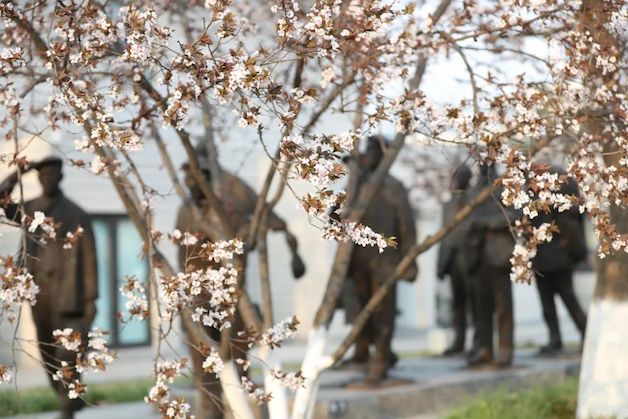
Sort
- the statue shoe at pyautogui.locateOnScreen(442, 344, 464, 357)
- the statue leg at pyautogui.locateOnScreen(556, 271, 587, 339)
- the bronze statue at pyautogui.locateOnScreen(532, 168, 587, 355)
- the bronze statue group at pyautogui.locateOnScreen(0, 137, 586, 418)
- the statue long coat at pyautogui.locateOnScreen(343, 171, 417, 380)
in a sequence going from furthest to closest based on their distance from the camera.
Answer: the statue shoe at pyautogui.locateOnScreen(442, 344, 464, 357)
the statue leg at pyautogui.locateOnScreen(556, 271, 587, 339)
the bronze statue at pyautogui.locateOnScreen(532, 168, 587, 355)
the statue long coat at pyautogui.locateOnScreen(343, 171, 417, 380)
the bronze statue group at pyautogui.locateOnScreen(0, 137, 586, 418)

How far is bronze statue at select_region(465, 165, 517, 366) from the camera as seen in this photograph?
432 inches

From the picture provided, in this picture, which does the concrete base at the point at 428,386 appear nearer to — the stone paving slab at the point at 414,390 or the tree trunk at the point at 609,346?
the stone paving slab at the point at 414,390

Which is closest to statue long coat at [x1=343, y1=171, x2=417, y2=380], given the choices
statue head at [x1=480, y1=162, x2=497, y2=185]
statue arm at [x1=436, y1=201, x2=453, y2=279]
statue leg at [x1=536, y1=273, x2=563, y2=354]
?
statue head at [x1=480, y1=162, x2=497, y2=185]

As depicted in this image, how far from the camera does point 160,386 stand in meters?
4.32

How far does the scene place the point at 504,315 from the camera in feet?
36.5

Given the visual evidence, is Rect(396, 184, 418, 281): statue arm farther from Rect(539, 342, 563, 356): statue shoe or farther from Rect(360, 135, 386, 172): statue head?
Rect(539, 342, 563, 356): statue shoe

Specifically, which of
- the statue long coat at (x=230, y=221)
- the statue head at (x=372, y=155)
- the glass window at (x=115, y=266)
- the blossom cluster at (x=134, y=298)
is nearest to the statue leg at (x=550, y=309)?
the statue head at (x=372, y=155)

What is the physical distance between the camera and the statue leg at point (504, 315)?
432 inches

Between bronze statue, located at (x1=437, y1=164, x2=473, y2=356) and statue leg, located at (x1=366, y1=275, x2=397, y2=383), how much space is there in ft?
4.12

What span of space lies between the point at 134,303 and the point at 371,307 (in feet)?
6.43

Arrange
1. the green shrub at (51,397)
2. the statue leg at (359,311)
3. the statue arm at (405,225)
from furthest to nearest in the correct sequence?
1. the statue leg at (359,311)
2. the statue arm at (405,225)
3. the green shrub at (51,397)

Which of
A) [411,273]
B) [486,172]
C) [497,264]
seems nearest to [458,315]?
[497,264]

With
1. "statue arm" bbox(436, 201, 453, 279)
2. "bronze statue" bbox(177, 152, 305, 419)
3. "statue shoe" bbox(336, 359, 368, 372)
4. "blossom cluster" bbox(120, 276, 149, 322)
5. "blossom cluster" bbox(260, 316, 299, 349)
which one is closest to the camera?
"blossom cluster" bbox(120, 276, 149, 322)

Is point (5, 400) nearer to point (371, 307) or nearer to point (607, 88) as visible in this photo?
point (371, 307)
